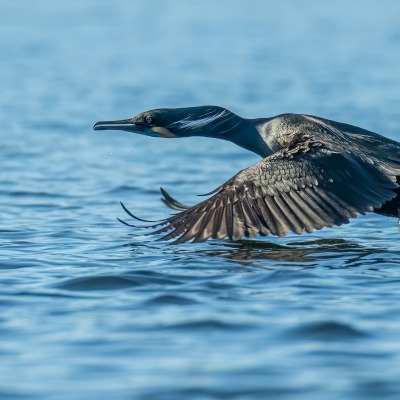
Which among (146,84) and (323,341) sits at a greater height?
(146,84)

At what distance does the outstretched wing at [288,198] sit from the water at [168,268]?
300mm

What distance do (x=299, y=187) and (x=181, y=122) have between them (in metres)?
1.68

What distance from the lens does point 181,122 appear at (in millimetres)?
10727

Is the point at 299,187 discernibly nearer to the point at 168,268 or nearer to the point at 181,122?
the point at 168,268

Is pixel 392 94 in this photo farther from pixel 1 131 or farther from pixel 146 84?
pixel 1 131

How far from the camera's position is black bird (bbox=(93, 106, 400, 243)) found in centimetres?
941

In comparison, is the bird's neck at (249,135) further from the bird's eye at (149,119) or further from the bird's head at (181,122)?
the bird's eye at (149,119)

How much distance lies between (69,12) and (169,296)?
87.3ft

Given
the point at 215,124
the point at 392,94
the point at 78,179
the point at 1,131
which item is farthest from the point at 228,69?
the point at 215,124

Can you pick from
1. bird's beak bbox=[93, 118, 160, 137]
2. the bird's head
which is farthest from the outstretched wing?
bird's beak bbox=[93, 118, 160, 137]

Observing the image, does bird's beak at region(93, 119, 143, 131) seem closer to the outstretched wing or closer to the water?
the water

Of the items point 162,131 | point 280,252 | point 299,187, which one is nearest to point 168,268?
point 280,252

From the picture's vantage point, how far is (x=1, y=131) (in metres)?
18.0

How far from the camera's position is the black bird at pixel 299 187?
30.9 feet
